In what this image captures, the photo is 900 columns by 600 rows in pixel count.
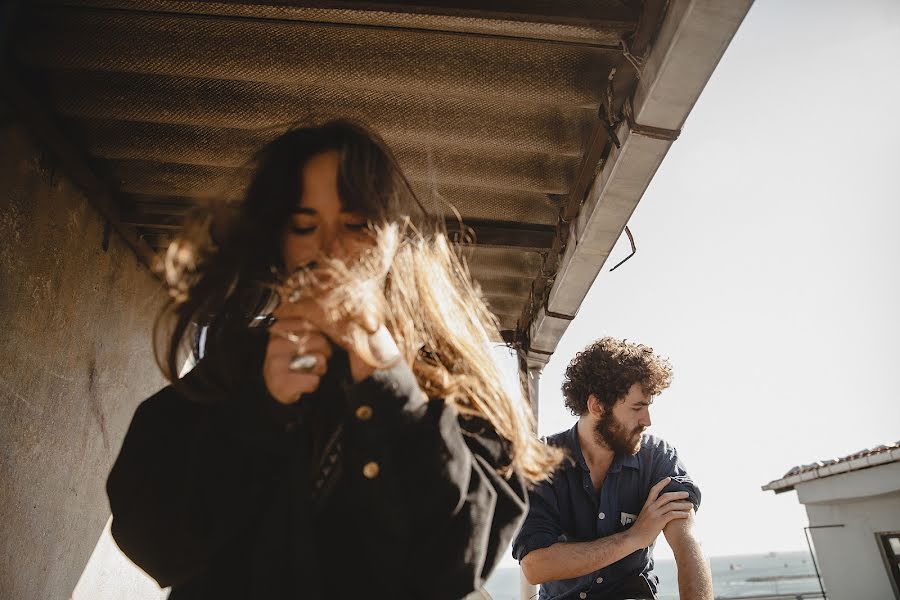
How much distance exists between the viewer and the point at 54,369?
266cm

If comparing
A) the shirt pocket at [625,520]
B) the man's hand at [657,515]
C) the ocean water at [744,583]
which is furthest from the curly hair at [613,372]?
the ocean water at [744,583]

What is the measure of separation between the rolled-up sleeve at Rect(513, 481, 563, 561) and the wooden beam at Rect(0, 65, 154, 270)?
106 inches

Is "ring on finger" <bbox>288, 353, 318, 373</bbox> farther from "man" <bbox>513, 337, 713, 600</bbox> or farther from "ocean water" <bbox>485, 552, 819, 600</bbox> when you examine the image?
"ocean water" <bbox>485, 552, 819, 600</bbox>

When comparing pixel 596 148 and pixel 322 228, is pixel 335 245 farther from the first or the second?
pixel 596 148

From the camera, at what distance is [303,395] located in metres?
0.98

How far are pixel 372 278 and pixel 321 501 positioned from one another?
14.8 inches

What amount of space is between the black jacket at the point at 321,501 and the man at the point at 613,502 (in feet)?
4.95

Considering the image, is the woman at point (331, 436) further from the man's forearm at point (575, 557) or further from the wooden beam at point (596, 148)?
the wooden beam at point (596, 148)

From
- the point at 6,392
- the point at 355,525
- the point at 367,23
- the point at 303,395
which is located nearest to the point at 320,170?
the point at 303,395

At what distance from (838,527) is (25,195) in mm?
17554

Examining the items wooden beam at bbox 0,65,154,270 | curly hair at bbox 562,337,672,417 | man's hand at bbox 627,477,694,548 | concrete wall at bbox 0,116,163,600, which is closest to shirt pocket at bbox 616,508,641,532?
man's hand at bbox 627,477,694,548

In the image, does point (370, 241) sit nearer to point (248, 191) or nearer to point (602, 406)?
point (248, 191)

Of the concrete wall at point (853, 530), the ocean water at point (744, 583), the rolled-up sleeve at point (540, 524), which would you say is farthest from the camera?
the ocean water at point (744, 583)

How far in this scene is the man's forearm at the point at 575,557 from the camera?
231 cm
